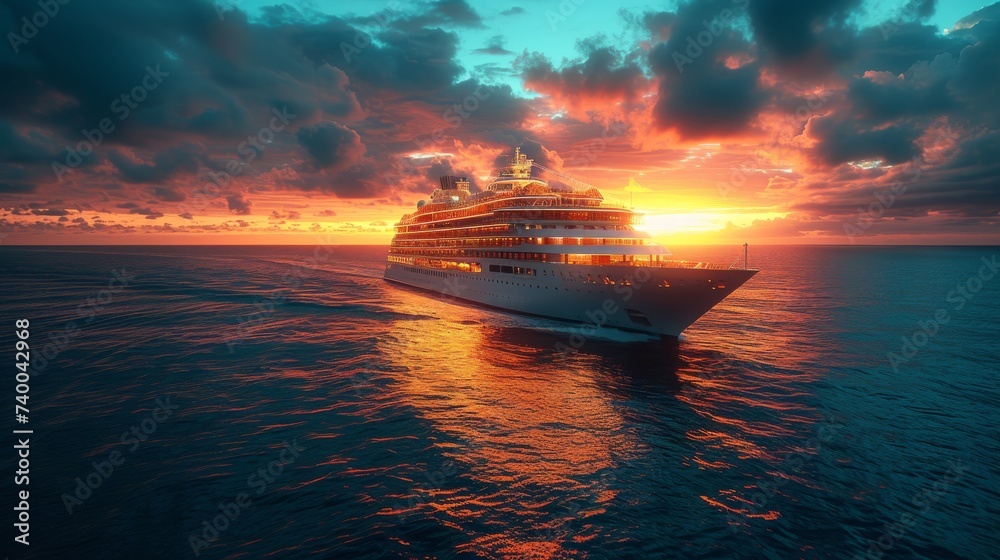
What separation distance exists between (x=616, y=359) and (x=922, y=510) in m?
18.6

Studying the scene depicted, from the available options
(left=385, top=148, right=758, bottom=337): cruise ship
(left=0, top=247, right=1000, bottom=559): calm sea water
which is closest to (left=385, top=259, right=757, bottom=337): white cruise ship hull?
(left=385, top=148, right=758, bottom=337): cruise ship

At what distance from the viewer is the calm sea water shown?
43.4 feet

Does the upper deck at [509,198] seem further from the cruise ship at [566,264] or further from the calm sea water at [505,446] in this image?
the calm sea water at [505,446]

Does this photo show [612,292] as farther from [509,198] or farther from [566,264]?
[509,198]

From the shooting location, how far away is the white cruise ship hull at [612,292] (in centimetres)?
3223

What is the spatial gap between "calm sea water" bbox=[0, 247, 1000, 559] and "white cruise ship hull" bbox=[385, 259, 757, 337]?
2858 mm

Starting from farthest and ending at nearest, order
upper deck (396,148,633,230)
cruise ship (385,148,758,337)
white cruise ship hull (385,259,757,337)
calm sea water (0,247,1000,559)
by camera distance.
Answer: upper deck (396,148,633,230), cruise ship (385,148,758,337), white cruise ship hull (385,259,757,337), calm sea water (0,247,1000,559)

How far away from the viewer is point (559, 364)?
103ft

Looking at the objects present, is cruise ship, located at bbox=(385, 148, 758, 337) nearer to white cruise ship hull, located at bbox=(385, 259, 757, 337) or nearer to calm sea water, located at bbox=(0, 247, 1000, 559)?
white cruise ship hull, located at bbox=(385, 259, 757, 337)

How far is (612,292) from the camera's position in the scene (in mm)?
37438

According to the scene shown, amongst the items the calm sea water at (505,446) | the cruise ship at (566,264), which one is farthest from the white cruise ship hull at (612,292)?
the calm sea water at (505,446)

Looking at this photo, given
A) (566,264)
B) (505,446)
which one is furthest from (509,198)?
(505,446)

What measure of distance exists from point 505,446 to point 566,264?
23.8m

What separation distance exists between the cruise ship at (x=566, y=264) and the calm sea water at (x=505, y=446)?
12.0ft
